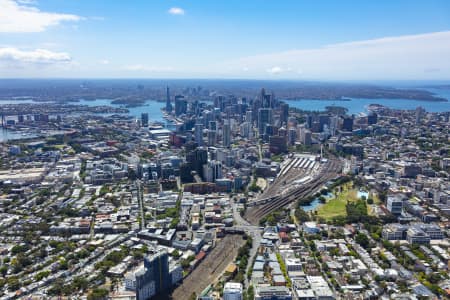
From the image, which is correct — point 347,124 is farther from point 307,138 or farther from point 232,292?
point 232,292

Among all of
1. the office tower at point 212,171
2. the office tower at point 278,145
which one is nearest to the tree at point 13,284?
the office tower at point 212,171

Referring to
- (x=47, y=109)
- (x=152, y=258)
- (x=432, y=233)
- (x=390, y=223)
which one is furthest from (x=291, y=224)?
(x=47, y=109)

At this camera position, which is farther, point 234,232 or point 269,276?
point 234,232

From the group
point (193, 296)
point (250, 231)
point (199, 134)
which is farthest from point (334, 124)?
point (193, 296)

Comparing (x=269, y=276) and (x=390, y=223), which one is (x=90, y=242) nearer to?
(x=269, y=276)

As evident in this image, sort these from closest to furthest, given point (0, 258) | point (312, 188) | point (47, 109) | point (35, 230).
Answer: point (0, 258) < point (35, 230) < point (312, 188) < point (47, 109)

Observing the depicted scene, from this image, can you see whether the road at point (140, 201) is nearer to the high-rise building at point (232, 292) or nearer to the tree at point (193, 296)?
the tree at point (193, 296)

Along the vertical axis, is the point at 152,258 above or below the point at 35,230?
above
